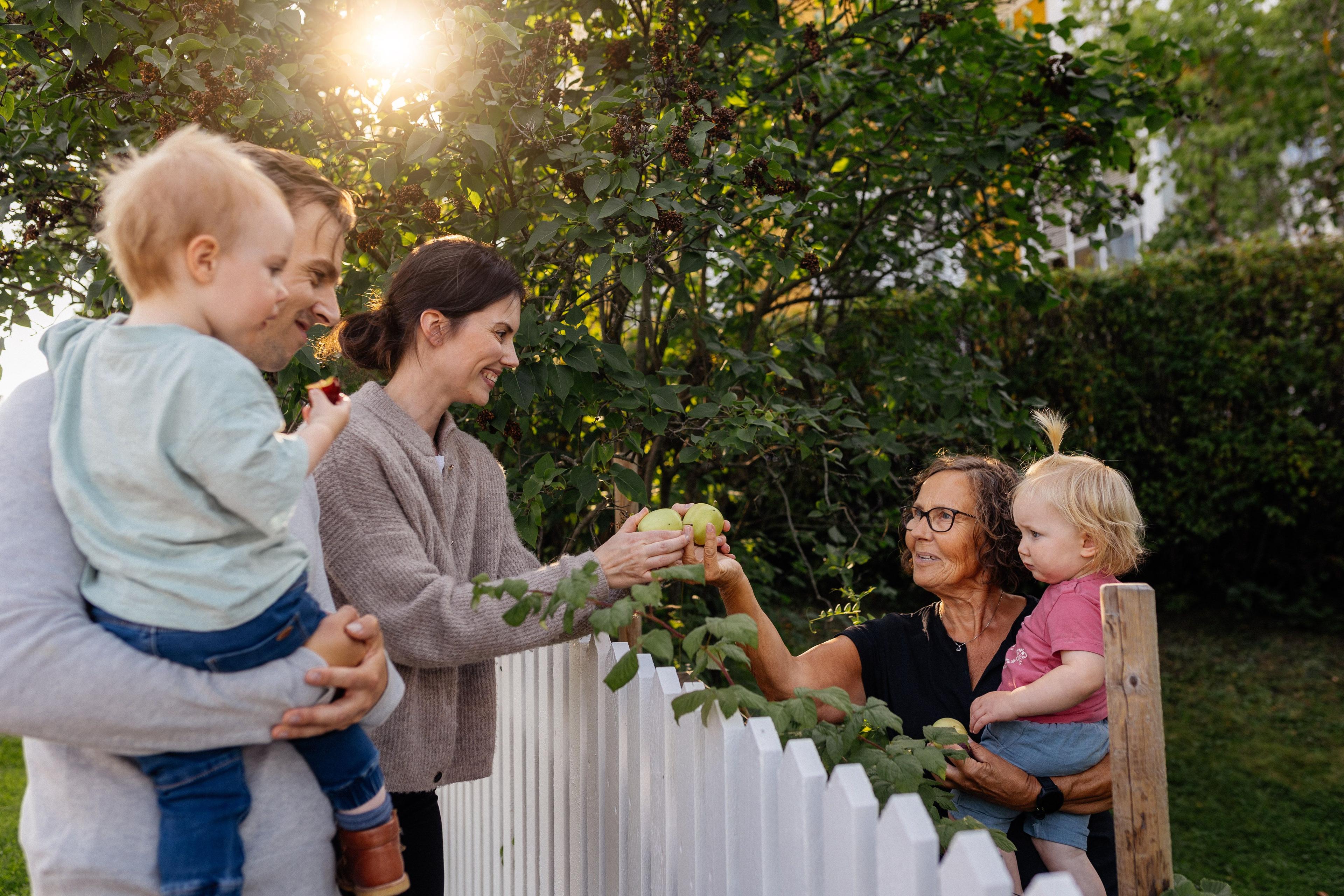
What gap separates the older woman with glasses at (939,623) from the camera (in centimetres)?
229

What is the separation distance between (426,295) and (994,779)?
61.6 inches

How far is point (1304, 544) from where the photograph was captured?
7809 millimetres

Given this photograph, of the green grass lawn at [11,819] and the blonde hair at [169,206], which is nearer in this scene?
the blonde hair at [169,206]

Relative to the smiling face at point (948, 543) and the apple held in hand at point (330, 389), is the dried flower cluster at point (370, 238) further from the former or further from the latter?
the smiling face at point (948, 543)

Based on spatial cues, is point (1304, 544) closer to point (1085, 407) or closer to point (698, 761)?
point (1085, 407)

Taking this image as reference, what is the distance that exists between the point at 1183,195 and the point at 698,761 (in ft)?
51.1

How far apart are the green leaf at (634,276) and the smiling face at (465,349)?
2.06 feet

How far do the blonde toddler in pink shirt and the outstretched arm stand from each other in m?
0.37

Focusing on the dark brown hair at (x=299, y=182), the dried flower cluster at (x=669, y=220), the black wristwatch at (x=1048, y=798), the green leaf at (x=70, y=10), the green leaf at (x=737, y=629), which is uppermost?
the green leaf at (x=70, y=10)

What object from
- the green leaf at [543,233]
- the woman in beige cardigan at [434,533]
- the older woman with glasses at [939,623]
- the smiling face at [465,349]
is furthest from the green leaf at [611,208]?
the older woman with glasses at [939,623]

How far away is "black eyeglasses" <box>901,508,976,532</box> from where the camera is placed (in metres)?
2.36

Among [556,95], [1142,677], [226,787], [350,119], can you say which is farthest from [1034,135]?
[226,787]

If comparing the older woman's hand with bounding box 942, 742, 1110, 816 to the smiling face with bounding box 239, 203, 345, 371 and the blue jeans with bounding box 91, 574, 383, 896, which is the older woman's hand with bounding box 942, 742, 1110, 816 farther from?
the smiling face with bounding box 239, 203, 345, 371

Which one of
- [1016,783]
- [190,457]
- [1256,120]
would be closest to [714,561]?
[1016,783]
